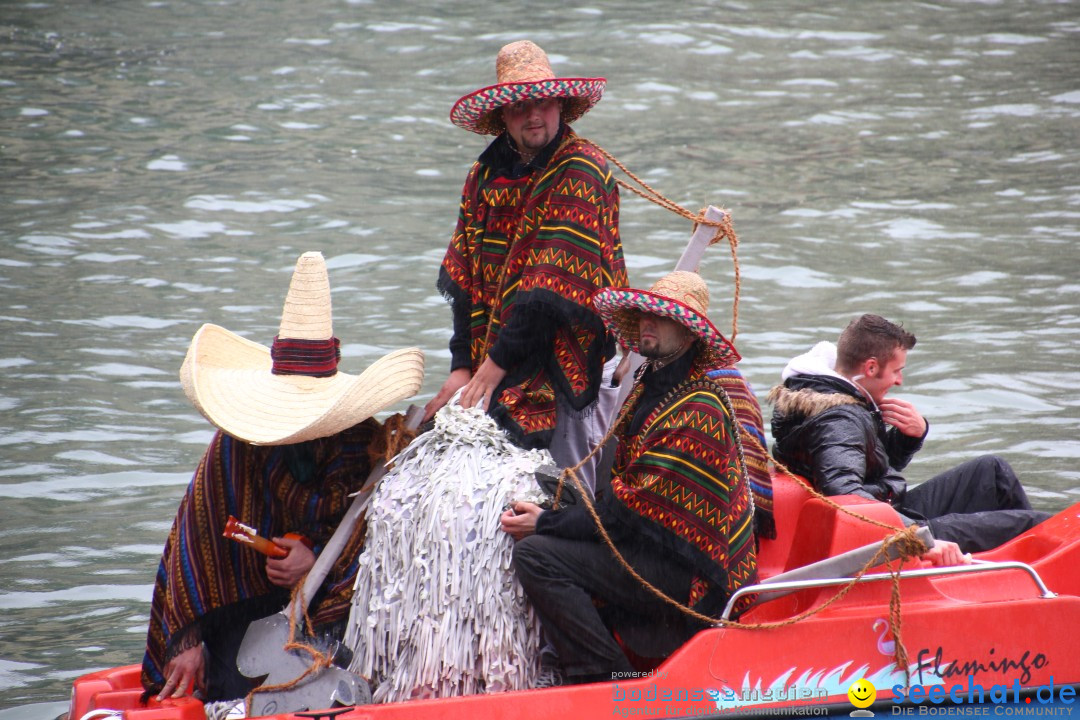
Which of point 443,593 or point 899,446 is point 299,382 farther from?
point 899,446

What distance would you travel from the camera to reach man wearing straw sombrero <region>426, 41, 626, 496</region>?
13.0ft

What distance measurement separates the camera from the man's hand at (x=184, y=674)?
388 centimetres

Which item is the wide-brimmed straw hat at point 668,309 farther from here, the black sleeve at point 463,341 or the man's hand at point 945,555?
the man's hand at point 945,555

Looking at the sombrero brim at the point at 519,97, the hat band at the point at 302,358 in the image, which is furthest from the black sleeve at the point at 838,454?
the hat band at the point at 302,358

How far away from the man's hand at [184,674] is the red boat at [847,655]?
0.15ft

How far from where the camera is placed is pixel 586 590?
359cm

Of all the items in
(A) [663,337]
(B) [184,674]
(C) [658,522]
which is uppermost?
(A) [663,337]

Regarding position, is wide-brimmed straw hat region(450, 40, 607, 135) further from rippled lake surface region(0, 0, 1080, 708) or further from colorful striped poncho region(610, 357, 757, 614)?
rippled lake surface region(0, 0, 1080, 708)

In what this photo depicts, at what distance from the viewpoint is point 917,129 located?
13.2 m

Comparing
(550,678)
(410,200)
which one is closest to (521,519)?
(550,678)

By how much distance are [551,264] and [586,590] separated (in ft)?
3.27

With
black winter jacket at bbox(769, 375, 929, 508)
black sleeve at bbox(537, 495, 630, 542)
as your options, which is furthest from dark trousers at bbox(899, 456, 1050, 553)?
black sleeve at bbox(537, 495, 630, 542)

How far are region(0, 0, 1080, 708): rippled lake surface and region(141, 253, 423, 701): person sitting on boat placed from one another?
1318 millimetres

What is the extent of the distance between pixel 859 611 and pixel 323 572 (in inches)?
60.4
